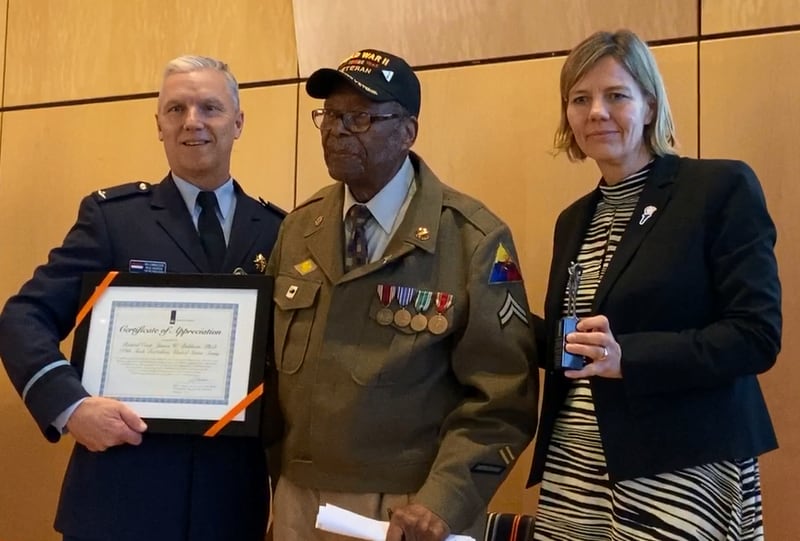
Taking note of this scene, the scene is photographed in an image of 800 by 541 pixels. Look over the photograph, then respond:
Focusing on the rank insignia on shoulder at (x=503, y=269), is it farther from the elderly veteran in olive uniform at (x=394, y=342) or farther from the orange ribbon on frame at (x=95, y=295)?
the orange ribbon on frame at (x=95, y=295)

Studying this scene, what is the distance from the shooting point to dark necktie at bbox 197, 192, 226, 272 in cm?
187

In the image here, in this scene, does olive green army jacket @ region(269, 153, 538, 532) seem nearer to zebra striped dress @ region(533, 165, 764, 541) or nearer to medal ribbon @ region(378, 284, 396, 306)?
medal ribbon @ region(378, 284, 396, 306)

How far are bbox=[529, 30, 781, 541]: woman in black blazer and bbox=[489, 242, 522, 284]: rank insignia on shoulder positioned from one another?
131mm

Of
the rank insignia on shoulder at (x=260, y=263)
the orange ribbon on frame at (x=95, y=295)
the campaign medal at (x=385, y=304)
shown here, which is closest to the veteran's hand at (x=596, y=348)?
the campaign medal at (x=385, y=304)

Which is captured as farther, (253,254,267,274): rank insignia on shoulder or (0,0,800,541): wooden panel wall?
(0,0,800,541): wooden panel wall

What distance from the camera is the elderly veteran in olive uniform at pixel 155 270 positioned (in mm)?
1698

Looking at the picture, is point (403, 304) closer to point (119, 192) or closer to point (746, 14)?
point (119, 192)

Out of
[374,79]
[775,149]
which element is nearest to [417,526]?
[374,79]

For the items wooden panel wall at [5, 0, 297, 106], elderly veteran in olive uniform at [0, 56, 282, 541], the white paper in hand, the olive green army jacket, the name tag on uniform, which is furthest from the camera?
wooden panel wall at [5, 0, 297, 106]

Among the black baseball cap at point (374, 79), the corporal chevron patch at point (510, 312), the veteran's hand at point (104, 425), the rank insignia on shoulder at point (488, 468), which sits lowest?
the rank insignia on shoulder at point (488, 468)

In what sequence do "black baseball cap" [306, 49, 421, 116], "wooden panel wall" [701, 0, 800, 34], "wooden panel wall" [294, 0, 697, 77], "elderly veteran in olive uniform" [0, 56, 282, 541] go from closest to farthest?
"black baseball cap" [306, 49, 421, 116] → "elderly veteran in olive uniform" [0, 56, 282, 541] → "wooden panel wall" [701, 0, 800, 34] → "wooden panel wall" [294, 0, 697, 77]

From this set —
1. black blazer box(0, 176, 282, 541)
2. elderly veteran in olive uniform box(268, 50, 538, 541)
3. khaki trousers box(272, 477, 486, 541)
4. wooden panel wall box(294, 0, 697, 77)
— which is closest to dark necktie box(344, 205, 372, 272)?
elderly veteran in olive uniform box(268, 50, 538, 541)

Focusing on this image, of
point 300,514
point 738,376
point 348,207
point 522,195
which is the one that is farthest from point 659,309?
point 522,195

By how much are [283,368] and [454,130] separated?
1.11m
